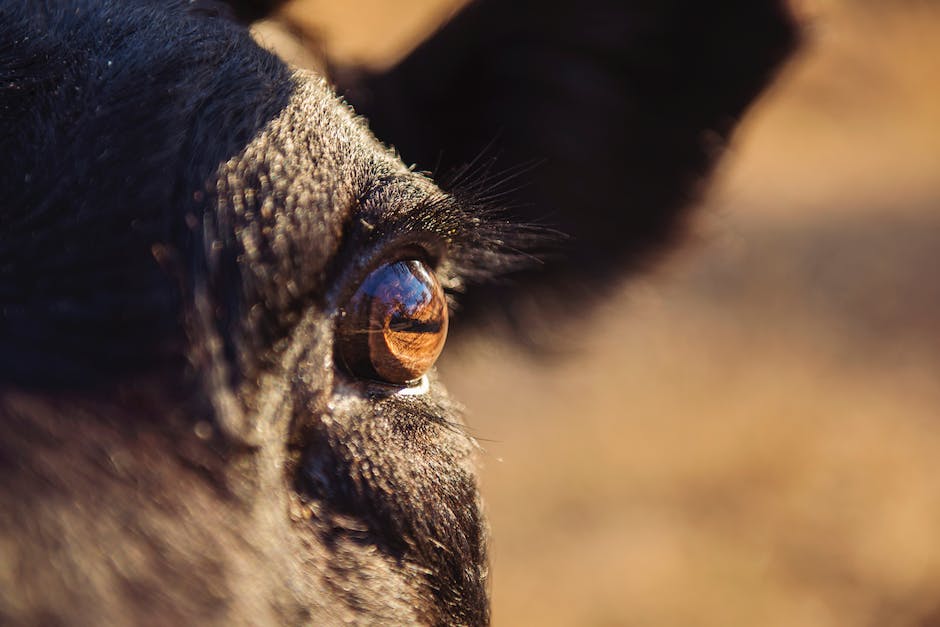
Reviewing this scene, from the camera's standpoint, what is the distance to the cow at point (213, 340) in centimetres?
138

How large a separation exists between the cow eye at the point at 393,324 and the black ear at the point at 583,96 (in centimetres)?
81

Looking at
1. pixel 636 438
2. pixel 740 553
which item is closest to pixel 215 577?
pixel 740 553

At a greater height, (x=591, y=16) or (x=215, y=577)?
(x=591, y=16)

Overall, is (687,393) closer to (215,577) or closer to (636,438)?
(636,438)

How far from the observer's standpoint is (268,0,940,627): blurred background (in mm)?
6547

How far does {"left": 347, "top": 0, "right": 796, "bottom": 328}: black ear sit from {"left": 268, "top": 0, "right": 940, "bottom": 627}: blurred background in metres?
2.14

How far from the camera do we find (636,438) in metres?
7.68

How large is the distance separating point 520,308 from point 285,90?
1565mm

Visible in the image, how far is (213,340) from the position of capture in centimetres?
151

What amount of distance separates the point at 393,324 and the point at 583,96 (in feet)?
4.18

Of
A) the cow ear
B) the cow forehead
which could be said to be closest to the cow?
the cow forehead

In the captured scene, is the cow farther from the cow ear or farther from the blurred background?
the blurred background

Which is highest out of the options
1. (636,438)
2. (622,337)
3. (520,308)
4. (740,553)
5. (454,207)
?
(622,337)

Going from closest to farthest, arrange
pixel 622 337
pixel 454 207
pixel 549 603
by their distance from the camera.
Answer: pixel 454 207
pixel 549 603
pixel 622 337
